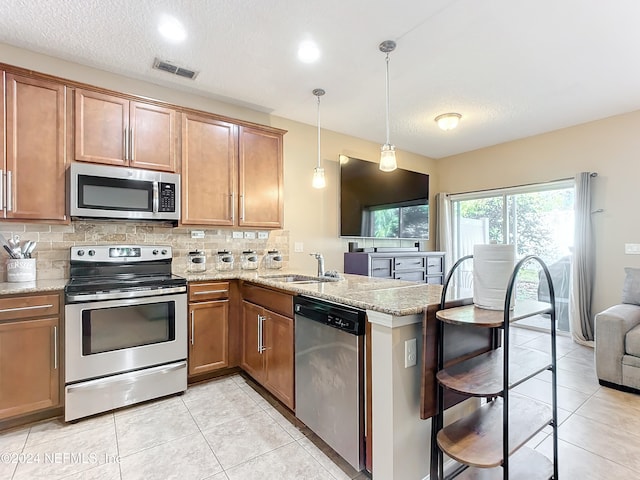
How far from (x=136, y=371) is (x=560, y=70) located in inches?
165

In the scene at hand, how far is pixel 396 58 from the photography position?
8.48ft

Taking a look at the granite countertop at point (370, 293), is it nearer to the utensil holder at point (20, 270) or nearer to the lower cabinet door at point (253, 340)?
the utensil holder at point (20, 270)

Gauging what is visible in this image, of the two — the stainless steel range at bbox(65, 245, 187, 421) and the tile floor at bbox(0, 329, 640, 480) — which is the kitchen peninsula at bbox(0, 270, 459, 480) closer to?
the tile floor at bbox(0, 329, 640, 480)

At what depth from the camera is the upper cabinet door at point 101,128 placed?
2492 millimetres

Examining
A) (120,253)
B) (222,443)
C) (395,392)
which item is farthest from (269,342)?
(120,253)

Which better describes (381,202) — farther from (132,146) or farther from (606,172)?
(132,146)

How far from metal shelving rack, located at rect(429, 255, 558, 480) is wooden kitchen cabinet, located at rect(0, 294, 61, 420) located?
2439mm

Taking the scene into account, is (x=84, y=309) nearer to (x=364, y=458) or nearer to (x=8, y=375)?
(x=8, y=375)

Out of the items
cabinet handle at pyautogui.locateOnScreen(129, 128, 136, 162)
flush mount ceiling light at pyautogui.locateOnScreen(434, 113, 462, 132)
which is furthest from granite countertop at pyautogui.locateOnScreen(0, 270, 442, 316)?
flush mount ceiling light at pyautogui.locateOnScreen(434, 113, 462, 132)

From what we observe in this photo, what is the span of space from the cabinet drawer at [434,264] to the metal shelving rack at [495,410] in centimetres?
293

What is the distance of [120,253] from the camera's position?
2.80 meters

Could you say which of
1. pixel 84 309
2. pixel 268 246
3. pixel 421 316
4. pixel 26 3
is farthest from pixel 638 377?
pixel 26 3

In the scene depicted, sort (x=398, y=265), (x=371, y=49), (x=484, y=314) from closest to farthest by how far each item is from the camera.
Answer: (x=484, y=314) → (x=371, y=49) → (x=398, y=265)

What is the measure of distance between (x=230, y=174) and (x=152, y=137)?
0.73 meters
